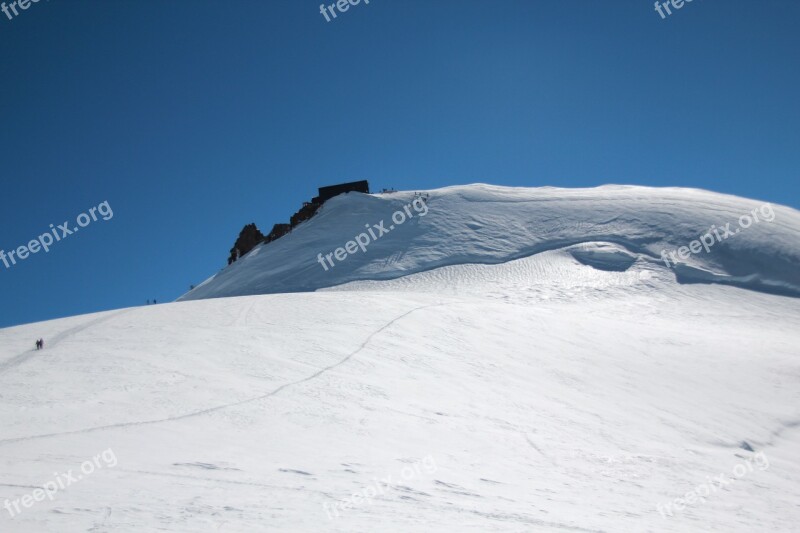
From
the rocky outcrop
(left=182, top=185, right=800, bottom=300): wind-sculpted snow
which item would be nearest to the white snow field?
(left=182, top=185, right=800, bottom=300): wind-sculpted snow

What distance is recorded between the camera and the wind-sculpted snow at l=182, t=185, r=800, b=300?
26297 millimetres

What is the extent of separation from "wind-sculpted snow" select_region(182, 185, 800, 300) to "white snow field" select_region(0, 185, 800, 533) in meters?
1.32

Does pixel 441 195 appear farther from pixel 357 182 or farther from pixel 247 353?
pixel 247 353

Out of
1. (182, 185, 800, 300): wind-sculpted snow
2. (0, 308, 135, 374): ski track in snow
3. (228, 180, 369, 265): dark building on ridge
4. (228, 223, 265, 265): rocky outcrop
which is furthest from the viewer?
(228, 223, 265, 265): rocky outcrop

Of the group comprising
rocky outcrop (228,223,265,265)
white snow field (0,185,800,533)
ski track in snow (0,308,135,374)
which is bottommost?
white snow field (0,185,800,533)

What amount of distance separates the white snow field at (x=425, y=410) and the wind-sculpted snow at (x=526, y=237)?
1.32 m

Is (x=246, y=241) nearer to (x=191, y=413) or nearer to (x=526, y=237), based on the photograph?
(x=526, y=237)

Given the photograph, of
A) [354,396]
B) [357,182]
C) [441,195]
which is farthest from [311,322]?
[357,182]

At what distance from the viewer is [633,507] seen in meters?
7.02

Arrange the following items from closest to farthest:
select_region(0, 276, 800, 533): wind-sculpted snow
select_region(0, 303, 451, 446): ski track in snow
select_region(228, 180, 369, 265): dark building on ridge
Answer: select_region(0, 276, 800, 533): wind-sculpted snow
select_region(0, 303, 451, 446): ski track in snow
select_region(228, 180, 369, 265): dark building on ridge

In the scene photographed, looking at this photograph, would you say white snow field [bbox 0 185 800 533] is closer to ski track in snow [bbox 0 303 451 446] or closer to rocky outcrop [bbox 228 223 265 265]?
ski track in snow [bbox 0 303 451 446]

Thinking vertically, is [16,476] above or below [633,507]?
above

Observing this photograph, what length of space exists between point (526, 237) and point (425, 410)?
21.4m

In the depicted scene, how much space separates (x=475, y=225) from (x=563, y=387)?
20135 millimetres
